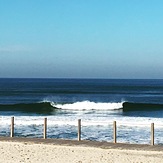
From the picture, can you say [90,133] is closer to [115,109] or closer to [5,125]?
[5,125]

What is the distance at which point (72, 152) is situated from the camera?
62.3ft

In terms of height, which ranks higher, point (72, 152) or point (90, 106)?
point (72, 152)

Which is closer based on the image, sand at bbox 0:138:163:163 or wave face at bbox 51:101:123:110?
sand at bbox 0:138:163:163

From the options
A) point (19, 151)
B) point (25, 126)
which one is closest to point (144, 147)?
point (19, 151)

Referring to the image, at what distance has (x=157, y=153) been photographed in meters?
18.6

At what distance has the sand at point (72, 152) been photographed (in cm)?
1773

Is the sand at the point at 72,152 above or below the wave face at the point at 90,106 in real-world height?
above

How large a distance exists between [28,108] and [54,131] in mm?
28950

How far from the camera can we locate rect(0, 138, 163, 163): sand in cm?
1773

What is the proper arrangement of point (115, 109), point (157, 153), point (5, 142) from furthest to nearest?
point (115, 109)
point (5, 142)
point (157, 153)

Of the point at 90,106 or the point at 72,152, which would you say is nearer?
the point at 72,152

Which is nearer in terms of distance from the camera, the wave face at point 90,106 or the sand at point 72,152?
the sand at point 72,152

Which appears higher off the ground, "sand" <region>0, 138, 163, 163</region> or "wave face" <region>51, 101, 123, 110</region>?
"sand" <region>0, 138, 163, 163</region>

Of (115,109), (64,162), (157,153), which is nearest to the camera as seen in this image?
(64,162)
